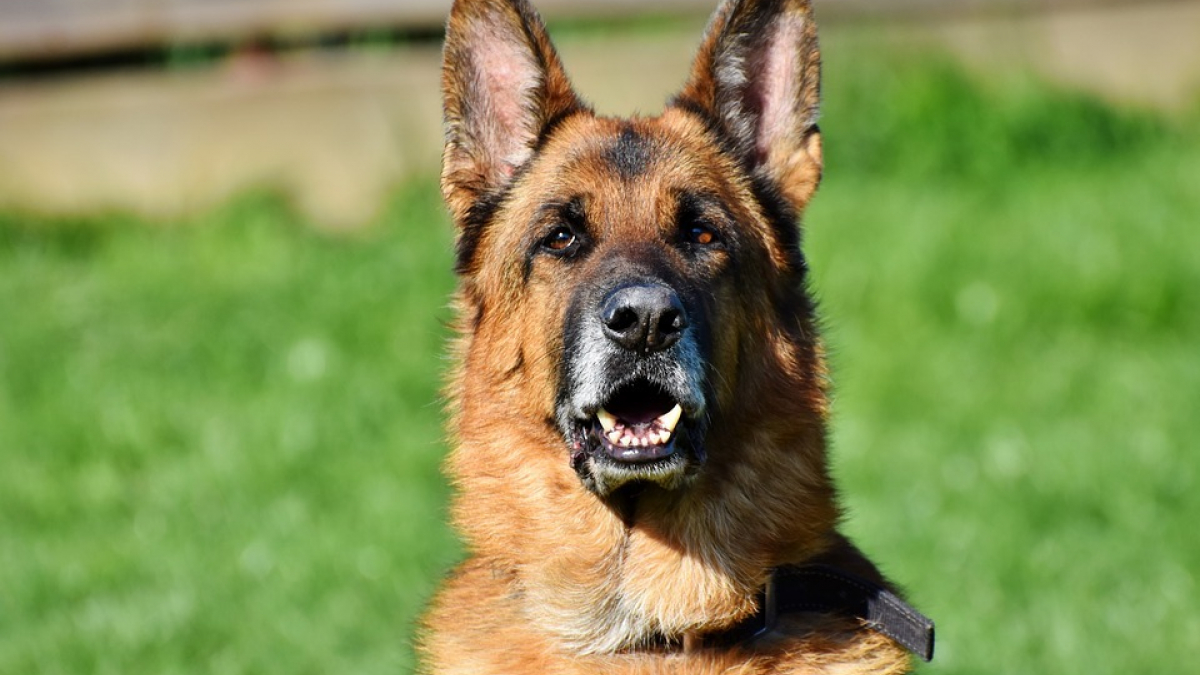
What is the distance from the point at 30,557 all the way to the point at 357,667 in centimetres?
212

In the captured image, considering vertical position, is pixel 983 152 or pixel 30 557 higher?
pixel 983 152

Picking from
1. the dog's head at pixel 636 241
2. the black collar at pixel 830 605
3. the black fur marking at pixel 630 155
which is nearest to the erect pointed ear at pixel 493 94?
the dog's head at pixel 636 241

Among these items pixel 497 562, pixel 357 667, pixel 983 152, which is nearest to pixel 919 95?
pixel 983 152

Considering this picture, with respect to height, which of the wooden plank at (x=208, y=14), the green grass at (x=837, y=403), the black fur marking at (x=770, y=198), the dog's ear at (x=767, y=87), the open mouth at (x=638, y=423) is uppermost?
the wooden plank at (x=208, y=14)

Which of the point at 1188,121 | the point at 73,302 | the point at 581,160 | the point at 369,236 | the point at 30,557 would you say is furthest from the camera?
the point at 1188,121

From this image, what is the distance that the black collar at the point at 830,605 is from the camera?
430cm

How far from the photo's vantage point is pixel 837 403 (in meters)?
8.71

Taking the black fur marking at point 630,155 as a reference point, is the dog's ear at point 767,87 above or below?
above

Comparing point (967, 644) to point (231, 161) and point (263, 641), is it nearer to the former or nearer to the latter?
point (263, 641)

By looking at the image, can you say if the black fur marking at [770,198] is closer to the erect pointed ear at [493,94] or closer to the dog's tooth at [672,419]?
the erect pointed ear at [493,94]

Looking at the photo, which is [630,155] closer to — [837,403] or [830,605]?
[830,605]

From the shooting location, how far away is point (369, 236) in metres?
11.0

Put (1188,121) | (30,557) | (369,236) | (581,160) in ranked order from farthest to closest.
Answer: (1188,121)
(369,236)
(30,557)
(581,160)

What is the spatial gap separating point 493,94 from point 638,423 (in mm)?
1231
